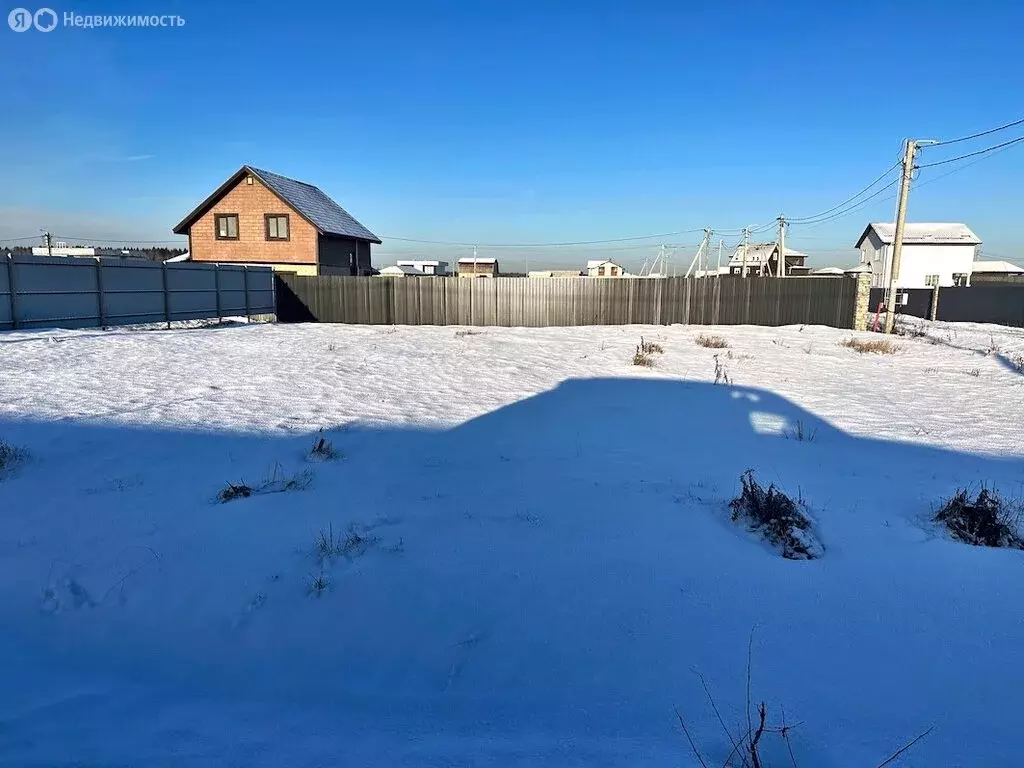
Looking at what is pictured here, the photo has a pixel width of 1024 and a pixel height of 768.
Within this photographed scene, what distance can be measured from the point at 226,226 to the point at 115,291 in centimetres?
1362

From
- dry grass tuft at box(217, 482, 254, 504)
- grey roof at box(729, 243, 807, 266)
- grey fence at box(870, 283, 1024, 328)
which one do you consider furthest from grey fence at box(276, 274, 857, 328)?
grey roof at box(729, 243, 807, 266)

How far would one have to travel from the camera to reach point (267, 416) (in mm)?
6523

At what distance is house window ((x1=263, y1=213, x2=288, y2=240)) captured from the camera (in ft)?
89.8

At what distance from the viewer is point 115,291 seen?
15758mm

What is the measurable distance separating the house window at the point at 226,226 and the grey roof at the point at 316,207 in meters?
2.74

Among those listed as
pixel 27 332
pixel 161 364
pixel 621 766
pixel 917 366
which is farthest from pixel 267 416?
pixel 917 366

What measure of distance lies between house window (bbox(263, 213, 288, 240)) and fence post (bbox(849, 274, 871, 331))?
24.3 metres

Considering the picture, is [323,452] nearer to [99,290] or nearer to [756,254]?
[99,290]

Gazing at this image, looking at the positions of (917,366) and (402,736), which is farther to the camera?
(917,366)

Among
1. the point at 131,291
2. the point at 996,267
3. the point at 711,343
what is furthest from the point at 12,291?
the point at 996,267

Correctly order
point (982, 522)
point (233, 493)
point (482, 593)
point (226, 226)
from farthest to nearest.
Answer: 1. point (226, 226)
2. point (233, 493)
3. point (982, 522)
4. point (482, 593)

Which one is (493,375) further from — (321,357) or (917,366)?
(917,366)

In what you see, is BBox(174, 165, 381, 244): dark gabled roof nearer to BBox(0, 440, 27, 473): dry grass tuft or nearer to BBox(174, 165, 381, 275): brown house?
BBox(174, 165, 381, 275): brown house

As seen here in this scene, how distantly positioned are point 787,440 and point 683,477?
5.98 ft
